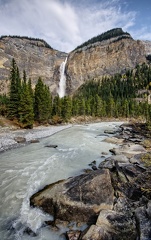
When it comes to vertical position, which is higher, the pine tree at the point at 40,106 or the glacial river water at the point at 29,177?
the pine tree at the point at 40,106

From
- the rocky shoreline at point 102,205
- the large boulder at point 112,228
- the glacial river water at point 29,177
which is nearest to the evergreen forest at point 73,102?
the glacial river water at point 29,177

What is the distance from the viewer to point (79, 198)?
10.4 m

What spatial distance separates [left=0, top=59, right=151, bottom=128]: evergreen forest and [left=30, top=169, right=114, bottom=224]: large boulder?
3324 cm

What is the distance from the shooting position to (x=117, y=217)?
923cm

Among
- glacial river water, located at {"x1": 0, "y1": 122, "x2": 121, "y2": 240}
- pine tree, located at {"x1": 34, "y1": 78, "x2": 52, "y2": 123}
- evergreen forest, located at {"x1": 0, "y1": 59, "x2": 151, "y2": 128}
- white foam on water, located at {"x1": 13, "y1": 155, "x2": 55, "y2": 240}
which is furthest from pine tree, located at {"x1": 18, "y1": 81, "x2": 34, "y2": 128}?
white foam on water, located at {"x1": 13, "y1": 155, "x2": 55, "y2": 240}

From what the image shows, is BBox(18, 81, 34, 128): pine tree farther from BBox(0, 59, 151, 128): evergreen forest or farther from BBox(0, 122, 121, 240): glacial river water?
BBox(0, 122, 121, 240): glacial river water

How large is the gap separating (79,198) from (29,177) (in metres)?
5.98

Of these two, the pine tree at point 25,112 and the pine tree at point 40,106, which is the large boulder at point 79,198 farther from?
the pine tree at point 40,106

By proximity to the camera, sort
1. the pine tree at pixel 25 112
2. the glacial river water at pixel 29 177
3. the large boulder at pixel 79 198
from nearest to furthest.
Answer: the glacial river water at pixel 29 177, the large boulder at pixel 79 198, the pine tree at pixel 25 112

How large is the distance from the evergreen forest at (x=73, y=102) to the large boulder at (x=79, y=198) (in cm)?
3324

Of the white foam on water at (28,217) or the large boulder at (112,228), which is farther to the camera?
the white foam on water at (28,217)

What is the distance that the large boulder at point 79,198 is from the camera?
9789 millimetres

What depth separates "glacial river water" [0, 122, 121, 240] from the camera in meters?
9.21

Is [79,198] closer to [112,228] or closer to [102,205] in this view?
[102,205]
